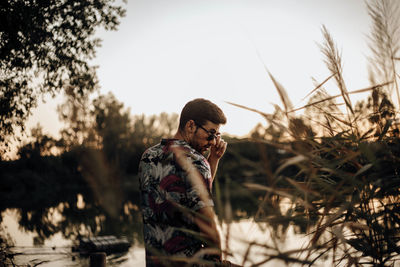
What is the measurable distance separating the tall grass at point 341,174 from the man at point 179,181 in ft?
1.75

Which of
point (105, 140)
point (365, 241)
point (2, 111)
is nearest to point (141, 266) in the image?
point (2, 111)

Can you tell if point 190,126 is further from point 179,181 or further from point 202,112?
point 179,181

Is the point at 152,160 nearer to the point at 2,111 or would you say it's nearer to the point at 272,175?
the point at 272,175

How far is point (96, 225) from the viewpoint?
1725cm

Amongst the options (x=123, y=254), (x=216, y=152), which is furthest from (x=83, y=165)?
(x=216, y=152)

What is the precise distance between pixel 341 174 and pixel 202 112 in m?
1.21

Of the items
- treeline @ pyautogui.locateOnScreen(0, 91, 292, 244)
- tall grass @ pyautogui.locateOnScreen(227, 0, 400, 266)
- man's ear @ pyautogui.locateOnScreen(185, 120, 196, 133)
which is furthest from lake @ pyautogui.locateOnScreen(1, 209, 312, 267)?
treeline @ pyautogui.locateOnScreen(0, 91, 292, 244)

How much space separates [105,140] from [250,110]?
163 feet

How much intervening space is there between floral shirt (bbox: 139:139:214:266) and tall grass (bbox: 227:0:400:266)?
556 millimetres

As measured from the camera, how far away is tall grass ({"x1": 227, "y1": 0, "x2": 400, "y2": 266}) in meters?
0.93

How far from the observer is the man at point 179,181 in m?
1.76

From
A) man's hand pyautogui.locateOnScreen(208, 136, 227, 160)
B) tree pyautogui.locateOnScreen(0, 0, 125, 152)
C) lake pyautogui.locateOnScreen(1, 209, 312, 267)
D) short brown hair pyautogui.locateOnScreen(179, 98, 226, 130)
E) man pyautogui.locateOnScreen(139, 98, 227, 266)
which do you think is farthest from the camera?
tree pyautogui.locateOnScreen(0, 0, 125, 152)

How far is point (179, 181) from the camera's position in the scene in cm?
184

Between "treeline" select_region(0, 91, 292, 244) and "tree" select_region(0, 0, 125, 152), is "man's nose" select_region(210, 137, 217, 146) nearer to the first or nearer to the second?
"tree" select_region(0, 0, 125, 152)
